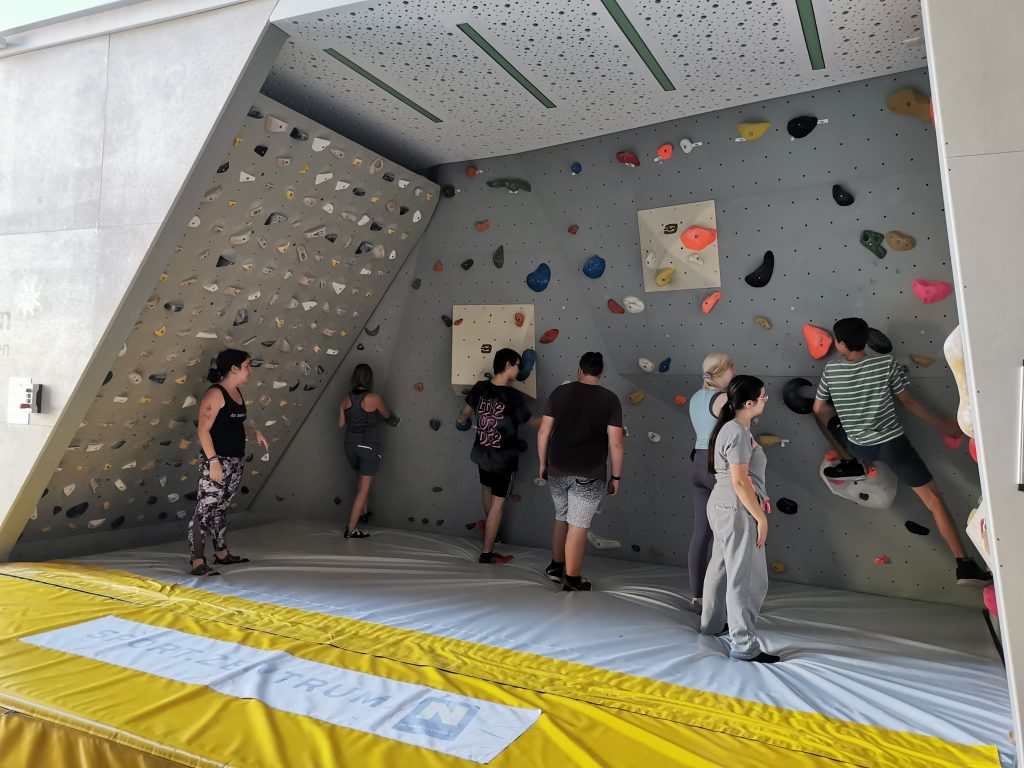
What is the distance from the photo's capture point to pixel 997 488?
80.2 inches

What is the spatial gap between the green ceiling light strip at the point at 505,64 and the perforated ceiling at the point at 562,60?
0.09 feet

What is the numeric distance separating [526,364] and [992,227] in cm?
338

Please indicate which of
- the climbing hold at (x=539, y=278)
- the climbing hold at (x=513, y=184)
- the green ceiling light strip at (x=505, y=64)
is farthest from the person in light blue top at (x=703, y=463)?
the climbing hold at (x=513, y=184)

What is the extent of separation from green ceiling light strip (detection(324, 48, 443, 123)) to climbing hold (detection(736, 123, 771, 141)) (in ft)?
6.34

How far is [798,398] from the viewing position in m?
4.24

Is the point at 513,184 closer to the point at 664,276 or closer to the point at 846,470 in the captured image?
the point at 664,276

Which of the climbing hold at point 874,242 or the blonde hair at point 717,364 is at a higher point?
the climbing hold at point 874,242

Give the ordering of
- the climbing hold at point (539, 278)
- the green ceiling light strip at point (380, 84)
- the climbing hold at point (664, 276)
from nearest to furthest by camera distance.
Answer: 1. the green ceiling light strip at point (380, 84)
2. the climbing hold at point (664, 276)
3. the climbing hold at point (539, 278)

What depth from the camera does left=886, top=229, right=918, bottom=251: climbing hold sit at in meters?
3.92

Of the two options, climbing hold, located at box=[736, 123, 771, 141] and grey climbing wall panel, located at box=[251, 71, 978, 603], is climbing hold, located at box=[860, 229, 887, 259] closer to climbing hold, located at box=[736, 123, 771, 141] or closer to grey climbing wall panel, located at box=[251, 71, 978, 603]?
grey climbing wall panel, located at box=[251, 71, 978, 603]

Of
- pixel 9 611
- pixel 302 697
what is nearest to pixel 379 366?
pixel 9 611

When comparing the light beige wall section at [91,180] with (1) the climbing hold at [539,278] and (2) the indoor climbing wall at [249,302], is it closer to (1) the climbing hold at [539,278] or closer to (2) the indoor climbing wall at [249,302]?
(2) the indoor climbing wall at [249,302]

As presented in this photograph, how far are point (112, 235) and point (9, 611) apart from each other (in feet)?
6.50

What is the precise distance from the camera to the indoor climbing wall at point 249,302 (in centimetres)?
397
